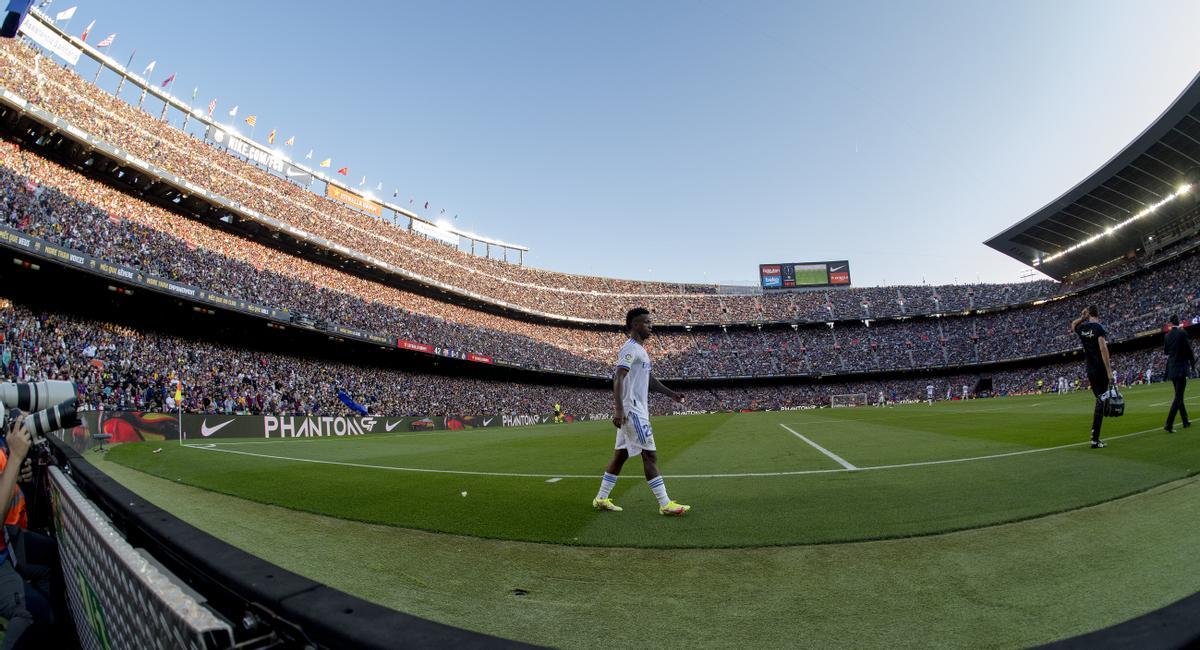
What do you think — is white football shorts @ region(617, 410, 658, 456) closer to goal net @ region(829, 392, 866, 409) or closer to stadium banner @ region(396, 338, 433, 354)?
stadium banner @ region(396, 338, 433, 354)

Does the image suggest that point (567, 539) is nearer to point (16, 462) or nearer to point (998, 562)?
point (998, 562)

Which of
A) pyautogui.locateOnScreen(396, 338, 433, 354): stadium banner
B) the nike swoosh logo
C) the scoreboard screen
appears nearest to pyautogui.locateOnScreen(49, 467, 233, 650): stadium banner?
the nike swoosh logo

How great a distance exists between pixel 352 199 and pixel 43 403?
53.9 metres

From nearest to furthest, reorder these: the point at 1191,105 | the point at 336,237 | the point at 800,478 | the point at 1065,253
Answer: the point at 800,478
the point at 1191,105
the point at 336,237
the point at 1065,253

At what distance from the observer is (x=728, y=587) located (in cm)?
317

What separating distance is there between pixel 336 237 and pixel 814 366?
55.0 meters

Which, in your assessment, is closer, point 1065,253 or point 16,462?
point 16,462

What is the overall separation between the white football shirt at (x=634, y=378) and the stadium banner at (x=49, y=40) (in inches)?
1678

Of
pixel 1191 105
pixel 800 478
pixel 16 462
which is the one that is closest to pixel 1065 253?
pixel 1191 105

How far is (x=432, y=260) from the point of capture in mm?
51594

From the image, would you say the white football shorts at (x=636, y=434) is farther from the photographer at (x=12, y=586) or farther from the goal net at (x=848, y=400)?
the goal net at (x=848, y=400)

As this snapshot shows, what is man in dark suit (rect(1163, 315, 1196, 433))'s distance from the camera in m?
8.13

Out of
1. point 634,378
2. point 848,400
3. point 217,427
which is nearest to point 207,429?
point 217,427

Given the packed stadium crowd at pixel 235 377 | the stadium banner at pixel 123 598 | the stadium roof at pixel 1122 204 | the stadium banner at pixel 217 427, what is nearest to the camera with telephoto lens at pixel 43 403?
the stadium banner at pixel 123 598
